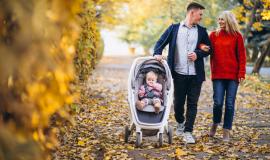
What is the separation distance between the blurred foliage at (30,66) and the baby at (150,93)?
12.6 ft

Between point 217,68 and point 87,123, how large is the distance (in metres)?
3.04

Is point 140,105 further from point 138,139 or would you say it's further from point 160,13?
point 160,13

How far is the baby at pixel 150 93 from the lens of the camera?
7188 mm

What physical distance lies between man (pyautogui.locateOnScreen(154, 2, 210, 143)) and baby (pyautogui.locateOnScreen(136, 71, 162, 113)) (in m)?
0.35

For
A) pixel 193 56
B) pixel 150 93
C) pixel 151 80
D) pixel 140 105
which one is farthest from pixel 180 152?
pixel 193 56

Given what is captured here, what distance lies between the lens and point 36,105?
2.89 meters

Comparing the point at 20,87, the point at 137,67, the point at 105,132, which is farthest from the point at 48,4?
the point at 105,132

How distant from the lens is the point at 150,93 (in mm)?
7402

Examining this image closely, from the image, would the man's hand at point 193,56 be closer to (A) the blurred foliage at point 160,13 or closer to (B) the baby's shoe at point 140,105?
(B) the baby's shoe at point 140,105

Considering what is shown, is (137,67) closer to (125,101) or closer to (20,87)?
(20,87)

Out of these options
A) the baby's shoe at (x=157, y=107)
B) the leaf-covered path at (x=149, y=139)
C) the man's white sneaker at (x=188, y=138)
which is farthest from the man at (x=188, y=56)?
the baby's shoe at (x=157, y=107)

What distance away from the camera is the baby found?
719 cm

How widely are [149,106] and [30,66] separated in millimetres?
4716

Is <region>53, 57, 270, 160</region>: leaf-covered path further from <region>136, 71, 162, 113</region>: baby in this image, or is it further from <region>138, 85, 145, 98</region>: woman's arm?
<region>138, 85, 145, 98</region>: woman's arm
